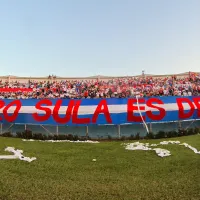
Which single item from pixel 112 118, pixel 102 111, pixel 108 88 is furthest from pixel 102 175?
pixel 108 88

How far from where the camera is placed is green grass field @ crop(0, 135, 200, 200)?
676 centimetres

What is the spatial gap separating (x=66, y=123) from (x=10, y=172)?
868cm

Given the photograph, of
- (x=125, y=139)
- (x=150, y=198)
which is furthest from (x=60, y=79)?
(x=150, y=198)

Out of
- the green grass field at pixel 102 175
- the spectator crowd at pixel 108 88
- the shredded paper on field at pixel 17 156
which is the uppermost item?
the spectator crowd at pixel 108 88

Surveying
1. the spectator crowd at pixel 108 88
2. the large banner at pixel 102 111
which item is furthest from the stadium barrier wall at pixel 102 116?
the spectator crowd at pixel 108 88

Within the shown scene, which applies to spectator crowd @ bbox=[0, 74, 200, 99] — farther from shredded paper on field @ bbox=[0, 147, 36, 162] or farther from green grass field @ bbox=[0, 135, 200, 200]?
shredded paper on field @ bbox=[0, 147, 36, 162]

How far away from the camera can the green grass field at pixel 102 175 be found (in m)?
6.76

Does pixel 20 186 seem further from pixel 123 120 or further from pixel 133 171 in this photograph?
pixel 123 120

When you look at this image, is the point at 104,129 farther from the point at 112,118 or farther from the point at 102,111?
the point at 102,111

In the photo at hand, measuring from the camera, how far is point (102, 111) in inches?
670

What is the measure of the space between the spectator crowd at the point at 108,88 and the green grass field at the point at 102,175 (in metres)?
14.1

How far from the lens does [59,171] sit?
337 inches

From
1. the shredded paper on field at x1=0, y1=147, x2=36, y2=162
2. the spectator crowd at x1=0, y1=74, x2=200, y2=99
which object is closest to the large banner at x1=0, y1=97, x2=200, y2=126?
the shredded paper on field at x1=0, y1=147, x2=36, y2=162

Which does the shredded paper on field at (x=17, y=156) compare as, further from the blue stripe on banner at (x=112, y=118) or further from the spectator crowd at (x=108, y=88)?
the spectator crowd at (x=108, y=88)
